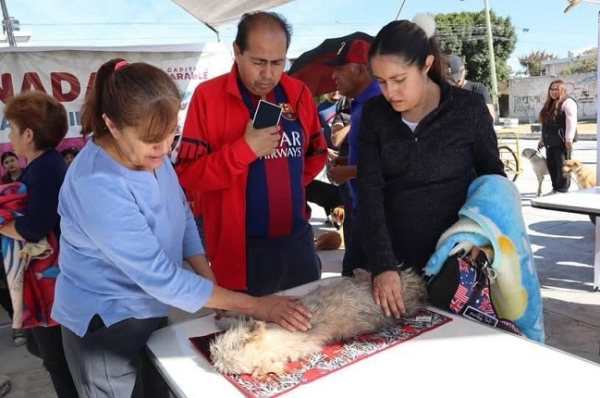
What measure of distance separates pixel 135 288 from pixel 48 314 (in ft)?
2.67

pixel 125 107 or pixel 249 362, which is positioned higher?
pixel 125 107

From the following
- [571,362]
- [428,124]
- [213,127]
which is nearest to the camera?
[571,362]

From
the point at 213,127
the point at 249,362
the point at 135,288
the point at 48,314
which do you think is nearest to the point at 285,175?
the point at 213,127

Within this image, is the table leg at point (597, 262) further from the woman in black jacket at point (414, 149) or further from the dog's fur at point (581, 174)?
the woman in black jacket at point (414, 149)

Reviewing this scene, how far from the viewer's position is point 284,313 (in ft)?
3.77

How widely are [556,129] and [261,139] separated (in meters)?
5.05

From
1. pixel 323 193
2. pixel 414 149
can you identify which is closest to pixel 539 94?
pixel 323 193

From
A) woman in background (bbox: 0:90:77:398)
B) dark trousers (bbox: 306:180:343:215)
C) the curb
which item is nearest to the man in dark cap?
dark trousers (bbox: 306:180:343:215)

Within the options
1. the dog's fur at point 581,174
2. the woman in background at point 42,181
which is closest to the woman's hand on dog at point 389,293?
the woman in background at point 42,181

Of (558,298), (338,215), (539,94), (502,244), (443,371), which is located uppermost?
(539,94)

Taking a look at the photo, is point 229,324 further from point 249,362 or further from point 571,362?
point 571,362

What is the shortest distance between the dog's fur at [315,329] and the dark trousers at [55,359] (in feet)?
3.11

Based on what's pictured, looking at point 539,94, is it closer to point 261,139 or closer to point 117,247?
point 261,139

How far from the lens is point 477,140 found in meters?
1.42
